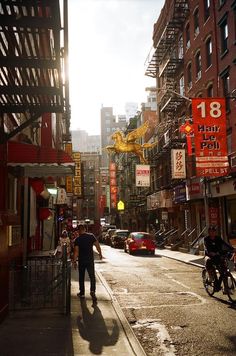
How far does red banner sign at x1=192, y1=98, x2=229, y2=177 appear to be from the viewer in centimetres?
1956

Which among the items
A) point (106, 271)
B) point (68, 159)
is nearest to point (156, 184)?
point (106, 271)

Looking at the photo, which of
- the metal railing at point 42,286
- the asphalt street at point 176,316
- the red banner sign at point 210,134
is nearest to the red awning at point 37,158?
the metal railing at point 42,286

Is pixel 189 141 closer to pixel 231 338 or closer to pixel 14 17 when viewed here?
pixel 231 338

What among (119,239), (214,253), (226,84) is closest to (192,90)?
(226,84)

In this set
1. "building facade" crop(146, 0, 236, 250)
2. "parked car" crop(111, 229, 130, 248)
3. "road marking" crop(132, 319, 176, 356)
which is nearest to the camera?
"road marking" crop(132, 319, 176, 356)

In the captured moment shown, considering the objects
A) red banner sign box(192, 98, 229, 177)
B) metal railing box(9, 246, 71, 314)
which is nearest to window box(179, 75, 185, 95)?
red banner sign box(192, 98, 229, 177)

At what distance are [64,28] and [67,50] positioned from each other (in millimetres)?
319

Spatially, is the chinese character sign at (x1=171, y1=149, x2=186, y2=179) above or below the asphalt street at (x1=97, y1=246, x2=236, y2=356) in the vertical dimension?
above

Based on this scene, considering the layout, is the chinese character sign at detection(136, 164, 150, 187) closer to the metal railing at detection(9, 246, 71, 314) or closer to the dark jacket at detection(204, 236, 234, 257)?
the dark jacket at detection(204, 236, 234, 257)

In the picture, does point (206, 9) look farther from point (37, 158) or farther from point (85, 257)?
point (37, 158)

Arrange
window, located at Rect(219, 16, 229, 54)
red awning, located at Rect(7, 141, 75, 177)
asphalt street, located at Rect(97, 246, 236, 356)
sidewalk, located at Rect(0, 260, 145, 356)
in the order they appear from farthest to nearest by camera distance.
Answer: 1. window, located at Rect(219, 16, 229, 54)
2. red awning, located at Rect(7, 141, 75, 177)
3. asphalt street, located at Rect(97, 246, 236, 356)
4. sidewalk, located at Rect(0, 260, 145, 356)

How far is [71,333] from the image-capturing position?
743 cm

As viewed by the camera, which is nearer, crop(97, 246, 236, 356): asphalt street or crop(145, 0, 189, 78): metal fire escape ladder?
crop(97, 246, 236, 356): asphalt street

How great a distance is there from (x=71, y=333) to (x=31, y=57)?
449cm
